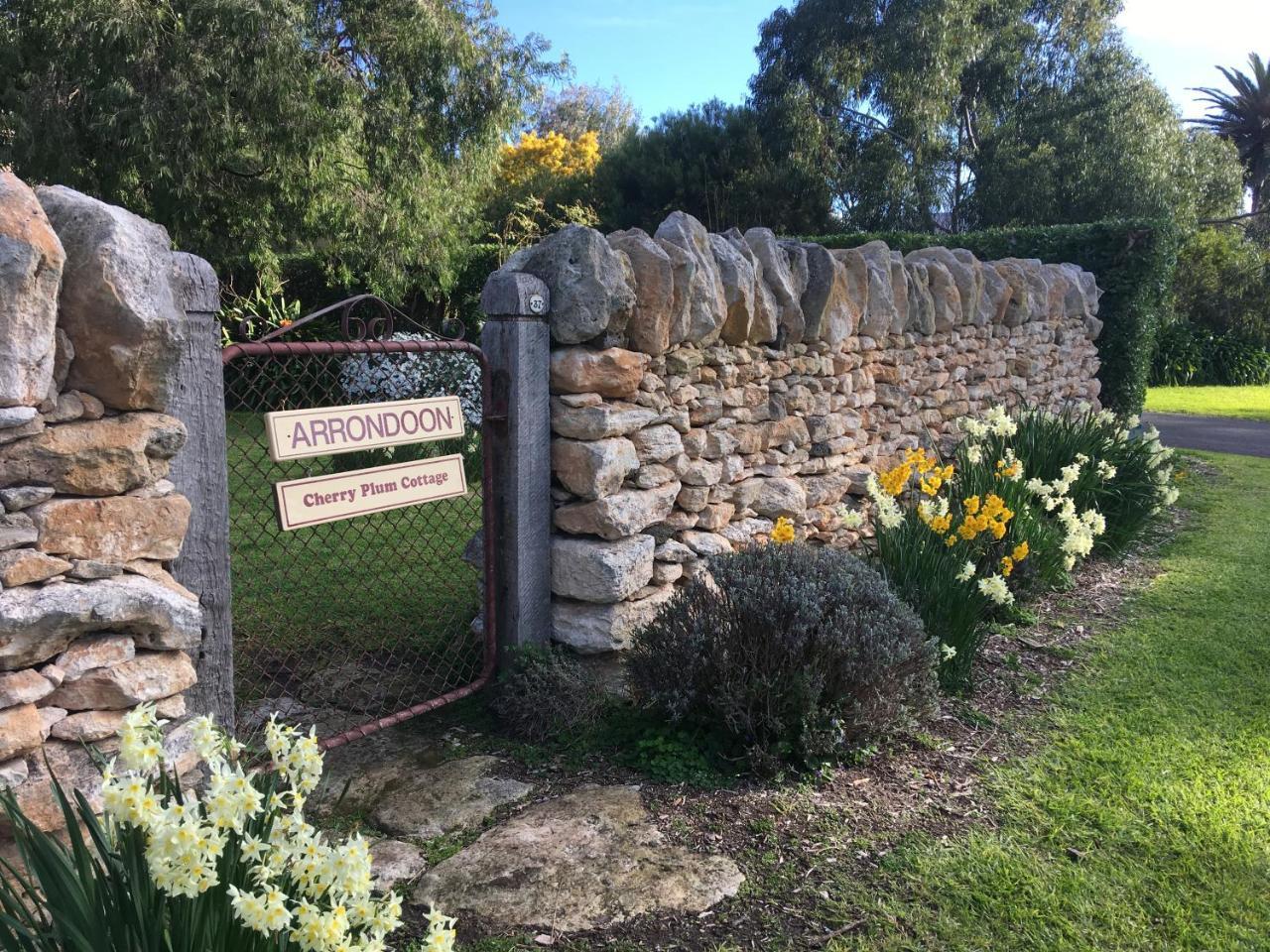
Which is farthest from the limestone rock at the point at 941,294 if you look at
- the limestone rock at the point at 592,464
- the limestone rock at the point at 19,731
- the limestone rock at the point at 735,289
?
the limestone rock at the point at 19,731

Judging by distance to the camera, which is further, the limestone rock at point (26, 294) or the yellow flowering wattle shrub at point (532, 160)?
the yellow flowering wattle shrub at point (532, 160)

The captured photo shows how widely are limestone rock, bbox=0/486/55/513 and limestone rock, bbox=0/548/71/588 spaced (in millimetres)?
100

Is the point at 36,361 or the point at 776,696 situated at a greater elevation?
the point at 36,361

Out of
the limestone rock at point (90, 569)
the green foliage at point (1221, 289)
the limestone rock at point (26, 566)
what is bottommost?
the limestone rock at point (90, 569)

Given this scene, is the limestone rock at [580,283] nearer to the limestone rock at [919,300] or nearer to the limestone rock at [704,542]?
the limestone rock at [704,542]

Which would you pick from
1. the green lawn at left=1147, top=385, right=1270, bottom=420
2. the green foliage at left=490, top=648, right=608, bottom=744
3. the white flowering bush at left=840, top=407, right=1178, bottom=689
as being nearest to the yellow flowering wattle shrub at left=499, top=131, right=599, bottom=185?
the green lawn at left=1147, top=385, right=1270, bottom=420

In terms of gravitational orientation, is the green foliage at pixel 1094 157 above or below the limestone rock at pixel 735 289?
above

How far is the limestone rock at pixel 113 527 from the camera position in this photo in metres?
2.17

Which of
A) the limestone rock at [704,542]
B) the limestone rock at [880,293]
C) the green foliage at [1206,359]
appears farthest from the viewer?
the green foliage at [1206,359]

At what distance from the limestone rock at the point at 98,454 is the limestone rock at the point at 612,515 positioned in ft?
5.91

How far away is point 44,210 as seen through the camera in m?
2.28

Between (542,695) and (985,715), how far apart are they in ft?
6.42

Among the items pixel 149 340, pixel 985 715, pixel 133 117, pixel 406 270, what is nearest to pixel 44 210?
pixel 149 340

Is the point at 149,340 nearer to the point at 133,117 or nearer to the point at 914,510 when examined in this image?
the point at 914,510
